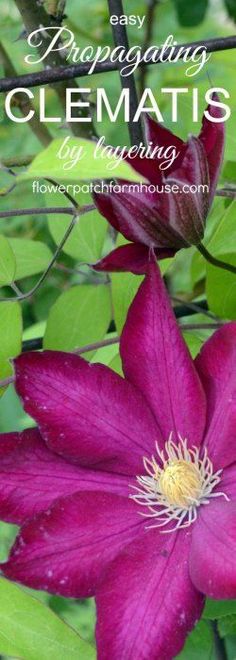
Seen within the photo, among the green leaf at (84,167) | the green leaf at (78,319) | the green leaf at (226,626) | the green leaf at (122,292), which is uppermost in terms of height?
the green leaf at (84,167)

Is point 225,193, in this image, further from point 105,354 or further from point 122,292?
point 105,354

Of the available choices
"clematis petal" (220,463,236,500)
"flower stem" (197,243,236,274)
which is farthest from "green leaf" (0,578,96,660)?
"flower stem" (197,243,236,274)

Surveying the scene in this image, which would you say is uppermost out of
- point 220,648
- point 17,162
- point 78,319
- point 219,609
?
point 17,162

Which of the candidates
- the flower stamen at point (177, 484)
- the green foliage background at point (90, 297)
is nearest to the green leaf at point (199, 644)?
the green foliage background at point (90, 297)

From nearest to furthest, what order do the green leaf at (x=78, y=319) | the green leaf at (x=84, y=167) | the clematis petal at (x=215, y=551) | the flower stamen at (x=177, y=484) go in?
the green leaf at (x=84, y=167) → the clematis petal at (x=215, y=551) → the flower stamen at (x=177, y=484) → the green leaf at (x=78, y=319)

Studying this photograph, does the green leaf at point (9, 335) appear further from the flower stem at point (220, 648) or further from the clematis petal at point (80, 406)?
the flower stem at point (220, 648)

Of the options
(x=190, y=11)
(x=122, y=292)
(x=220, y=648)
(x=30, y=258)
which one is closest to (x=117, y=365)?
(x=122, y=292)
